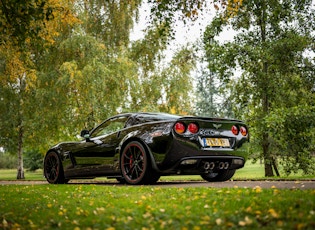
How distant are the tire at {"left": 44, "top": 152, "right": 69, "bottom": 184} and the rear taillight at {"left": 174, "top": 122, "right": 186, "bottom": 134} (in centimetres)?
380

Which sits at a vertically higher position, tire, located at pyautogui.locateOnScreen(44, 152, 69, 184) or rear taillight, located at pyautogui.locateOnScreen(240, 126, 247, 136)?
rear taillight, located at pyautogui.locateOnScreen(240, 126, 247, 136)

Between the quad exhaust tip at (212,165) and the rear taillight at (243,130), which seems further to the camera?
the rear taillight at (243,130)

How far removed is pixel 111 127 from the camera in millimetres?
9625

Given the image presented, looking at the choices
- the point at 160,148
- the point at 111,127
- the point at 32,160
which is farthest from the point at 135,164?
the point at 32,160

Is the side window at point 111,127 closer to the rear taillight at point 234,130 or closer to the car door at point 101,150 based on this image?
the car door at point 101,150

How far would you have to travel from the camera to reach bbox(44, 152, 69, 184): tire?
10.7 meters

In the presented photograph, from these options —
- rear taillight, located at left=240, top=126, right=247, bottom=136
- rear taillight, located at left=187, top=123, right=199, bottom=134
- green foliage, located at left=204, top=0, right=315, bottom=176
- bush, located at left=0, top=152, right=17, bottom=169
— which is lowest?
bush, located at left=0, top=152, right=17, bottom=169

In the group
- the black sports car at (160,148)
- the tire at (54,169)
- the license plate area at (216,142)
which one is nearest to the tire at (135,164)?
the black sports car at (160,148)

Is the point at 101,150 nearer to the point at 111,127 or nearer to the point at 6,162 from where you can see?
the point at 111,127

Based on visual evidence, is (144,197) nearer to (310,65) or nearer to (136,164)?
(136,164)

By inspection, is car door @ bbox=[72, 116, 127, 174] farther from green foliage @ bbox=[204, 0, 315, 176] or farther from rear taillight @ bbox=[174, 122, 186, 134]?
green foliage @ bbox=[204, 0, 315, 176]

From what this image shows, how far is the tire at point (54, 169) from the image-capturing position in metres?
10.7

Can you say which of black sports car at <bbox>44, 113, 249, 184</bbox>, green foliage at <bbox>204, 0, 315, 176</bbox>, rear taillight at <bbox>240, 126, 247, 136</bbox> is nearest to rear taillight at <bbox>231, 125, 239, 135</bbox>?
black sports car at <bbox>44, 113, 249, 184</bbox>

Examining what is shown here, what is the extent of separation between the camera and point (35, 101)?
2181 cm
